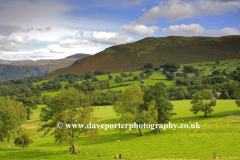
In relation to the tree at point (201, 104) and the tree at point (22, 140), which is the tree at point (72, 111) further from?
the tree at point (201, 104)

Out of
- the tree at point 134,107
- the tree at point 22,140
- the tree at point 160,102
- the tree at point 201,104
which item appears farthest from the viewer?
the tree at point 201,104

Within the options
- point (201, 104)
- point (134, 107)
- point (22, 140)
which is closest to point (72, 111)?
point (22, 140)

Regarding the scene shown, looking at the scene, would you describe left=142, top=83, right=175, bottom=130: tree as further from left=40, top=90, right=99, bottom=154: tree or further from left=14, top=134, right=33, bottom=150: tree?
left=14, top=134, right=33, bottom=150: tree

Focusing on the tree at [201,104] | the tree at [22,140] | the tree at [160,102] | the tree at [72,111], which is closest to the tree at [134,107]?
the tree at [160,102]

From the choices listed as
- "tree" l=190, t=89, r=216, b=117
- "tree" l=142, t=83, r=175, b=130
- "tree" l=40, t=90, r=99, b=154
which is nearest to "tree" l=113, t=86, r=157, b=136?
"tree" l=142, t=83, r=175, b=130

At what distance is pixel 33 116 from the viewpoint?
284 feet

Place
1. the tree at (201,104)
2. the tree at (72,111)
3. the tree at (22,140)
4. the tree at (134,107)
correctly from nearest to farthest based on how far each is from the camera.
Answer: the tree at (72,111)
the tree at (22,140)
the tree at (134,107)
the tree at (201,104)

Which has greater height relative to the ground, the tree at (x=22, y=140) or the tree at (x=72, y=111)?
the tree at (x=72, y=111)

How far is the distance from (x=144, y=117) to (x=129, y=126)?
4613 mm

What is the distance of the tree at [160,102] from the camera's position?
145ft

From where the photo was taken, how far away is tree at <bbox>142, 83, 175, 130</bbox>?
4406 centimetres

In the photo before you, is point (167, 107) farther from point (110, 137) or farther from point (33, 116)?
point (33, 116)

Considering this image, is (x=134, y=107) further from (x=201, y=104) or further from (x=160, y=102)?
(x=201, y=104)

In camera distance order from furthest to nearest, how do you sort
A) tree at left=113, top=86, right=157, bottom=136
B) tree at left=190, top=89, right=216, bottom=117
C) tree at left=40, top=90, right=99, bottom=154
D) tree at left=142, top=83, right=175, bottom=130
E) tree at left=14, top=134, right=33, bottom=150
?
1. tree at left=190, top=89, right=216, bottom=117
2. tree at left=142, top=83, right=175, bottom=130
3. tree at left=113, top=86, right=157, bottom=136
4. tree at left=14, top=134, right=33, bottom=150
5. tree at left=40, top=90, right=99, bottom=154
